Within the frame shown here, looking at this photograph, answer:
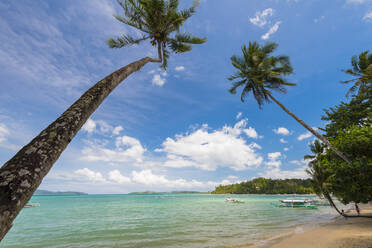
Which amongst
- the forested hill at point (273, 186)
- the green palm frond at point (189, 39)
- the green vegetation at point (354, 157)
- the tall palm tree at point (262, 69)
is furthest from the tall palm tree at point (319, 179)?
the forested hill at point (273, 186)

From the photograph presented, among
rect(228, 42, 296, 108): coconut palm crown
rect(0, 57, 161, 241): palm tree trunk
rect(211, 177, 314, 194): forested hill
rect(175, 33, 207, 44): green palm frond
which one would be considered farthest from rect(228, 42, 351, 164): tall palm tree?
rect(211, 177, 314, 194): forested hill

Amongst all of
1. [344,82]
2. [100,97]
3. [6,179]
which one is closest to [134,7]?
[100,97]

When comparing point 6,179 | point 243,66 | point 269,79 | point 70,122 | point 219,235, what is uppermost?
point 243,66

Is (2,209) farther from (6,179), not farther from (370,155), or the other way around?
(370,155)

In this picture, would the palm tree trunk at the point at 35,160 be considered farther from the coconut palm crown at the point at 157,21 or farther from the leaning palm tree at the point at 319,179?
the leaning palm tree at the point at 319,179

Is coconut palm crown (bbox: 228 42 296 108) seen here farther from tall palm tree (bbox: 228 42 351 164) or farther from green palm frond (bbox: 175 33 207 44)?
green palm frond (bbox: 175 33 207 44)

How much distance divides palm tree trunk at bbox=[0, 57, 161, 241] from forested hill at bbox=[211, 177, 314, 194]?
131m

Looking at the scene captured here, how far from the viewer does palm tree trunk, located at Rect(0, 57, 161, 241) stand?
54.8 inches

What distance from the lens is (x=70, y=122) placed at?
241 cm

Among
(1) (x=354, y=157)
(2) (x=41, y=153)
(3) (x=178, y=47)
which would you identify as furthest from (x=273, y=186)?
(2) (x=41, y=153)

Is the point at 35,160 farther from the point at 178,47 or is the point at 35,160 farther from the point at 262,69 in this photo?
the point at 262,69

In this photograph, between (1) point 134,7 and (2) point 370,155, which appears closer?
(1) point 134,7

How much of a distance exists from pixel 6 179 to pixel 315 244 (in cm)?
1367

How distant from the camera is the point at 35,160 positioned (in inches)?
69.7
